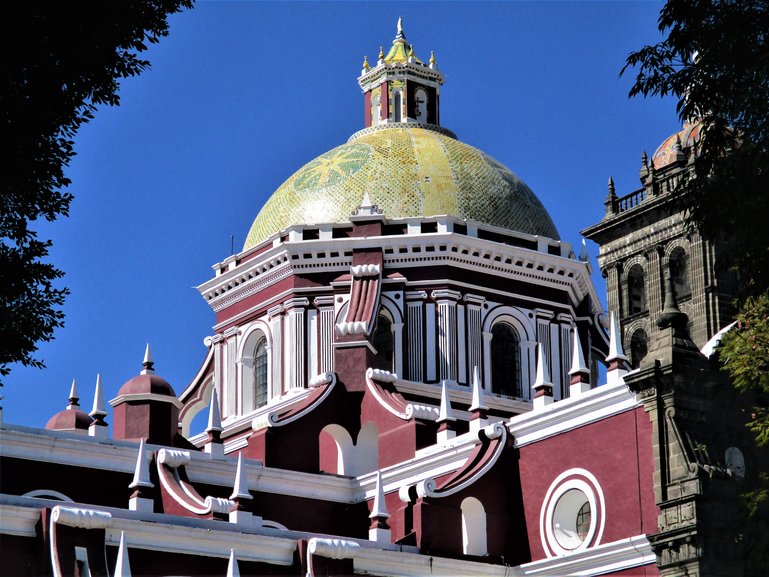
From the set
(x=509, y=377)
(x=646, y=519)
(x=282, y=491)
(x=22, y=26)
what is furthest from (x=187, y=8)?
(x=509, y=377)

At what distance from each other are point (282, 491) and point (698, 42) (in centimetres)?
2063

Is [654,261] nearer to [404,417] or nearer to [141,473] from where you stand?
[404,417]

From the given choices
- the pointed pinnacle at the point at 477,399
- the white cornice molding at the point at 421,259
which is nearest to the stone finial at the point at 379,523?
the pointed pinnacle at the point at 477,399

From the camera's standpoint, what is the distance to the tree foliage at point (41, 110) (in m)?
20.6

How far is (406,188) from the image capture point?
50219 millimetres

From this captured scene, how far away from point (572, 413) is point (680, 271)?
2440cm

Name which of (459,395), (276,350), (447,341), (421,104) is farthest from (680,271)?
(276,350)

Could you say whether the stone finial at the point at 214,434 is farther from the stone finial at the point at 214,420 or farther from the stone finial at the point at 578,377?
the stone finial at the point at 578,377

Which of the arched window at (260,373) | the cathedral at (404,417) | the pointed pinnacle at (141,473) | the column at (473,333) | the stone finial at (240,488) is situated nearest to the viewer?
the cathedral at (404,417)

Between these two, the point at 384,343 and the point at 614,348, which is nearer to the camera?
the point at 614,348

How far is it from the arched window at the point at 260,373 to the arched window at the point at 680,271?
683 inches

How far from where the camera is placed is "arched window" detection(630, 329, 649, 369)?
204 ft

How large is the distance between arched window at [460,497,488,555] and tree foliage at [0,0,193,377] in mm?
19581

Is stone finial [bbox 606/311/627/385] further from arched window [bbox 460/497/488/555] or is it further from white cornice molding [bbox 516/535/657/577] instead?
arched window [bbox 460/497/488/555]
